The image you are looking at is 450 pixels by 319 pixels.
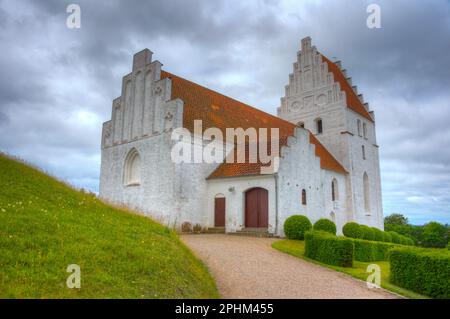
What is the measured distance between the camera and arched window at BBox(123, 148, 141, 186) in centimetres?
2324

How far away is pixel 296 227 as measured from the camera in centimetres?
1681

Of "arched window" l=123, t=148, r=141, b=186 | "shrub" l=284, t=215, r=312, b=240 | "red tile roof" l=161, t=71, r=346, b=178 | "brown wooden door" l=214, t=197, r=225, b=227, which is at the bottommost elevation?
"shrub" l=284, t=215, r=312, b=240

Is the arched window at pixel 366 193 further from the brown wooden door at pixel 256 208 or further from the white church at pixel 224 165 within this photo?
the brown wooden door at pixel 256 208

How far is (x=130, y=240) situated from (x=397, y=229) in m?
51.4

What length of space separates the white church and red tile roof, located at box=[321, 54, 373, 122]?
1.16 feet

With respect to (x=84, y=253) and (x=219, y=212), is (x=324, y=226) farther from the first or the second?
(x=84, y=253)

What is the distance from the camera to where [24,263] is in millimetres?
5984

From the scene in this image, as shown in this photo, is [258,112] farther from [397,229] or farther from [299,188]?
[397,229]

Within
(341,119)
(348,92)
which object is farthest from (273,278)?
(348,92)

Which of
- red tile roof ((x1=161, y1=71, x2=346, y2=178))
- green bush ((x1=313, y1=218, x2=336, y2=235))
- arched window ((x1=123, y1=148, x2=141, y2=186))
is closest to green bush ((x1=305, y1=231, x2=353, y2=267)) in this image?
green bush ((x1=313, y1=218, x2=336, y2=235))

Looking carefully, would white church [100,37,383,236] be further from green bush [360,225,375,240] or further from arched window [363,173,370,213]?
green bush [360,225,375,240]

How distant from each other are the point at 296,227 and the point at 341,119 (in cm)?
1633

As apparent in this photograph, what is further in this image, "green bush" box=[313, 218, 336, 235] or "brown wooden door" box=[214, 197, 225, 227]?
"brown wooden door" box=[214, 197, 225, 227]
